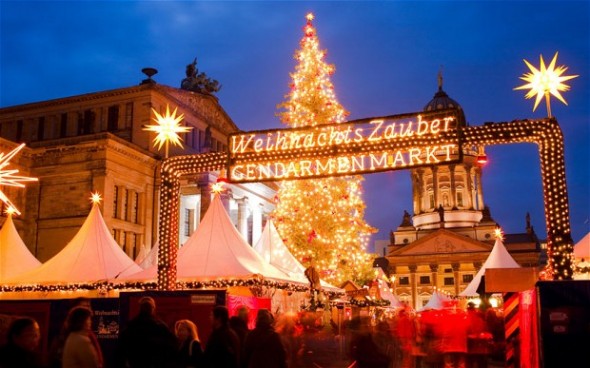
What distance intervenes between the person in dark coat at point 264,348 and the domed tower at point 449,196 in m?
74.4

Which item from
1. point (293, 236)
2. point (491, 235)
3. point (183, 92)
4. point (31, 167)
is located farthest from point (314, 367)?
point (491, 235)

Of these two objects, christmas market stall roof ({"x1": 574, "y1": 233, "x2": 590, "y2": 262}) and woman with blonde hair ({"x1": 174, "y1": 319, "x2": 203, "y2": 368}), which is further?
christmas market stall roof ({"x1": 574, "y1": 233, "x2": 590, "y2": 262})

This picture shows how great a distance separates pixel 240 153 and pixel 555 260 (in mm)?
8531

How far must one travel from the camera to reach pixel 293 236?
2933 centimetres

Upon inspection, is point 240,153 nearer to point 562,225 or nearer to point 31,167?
point 562,225

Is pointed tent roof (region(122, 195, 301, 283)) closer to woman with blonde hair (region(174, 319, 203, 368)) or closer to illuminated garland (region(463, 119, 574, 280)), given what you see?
illuminated garland (region(463, 119, 574, 280))

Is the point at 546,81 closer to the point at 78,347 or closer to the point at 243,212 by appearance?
the point at 78,347

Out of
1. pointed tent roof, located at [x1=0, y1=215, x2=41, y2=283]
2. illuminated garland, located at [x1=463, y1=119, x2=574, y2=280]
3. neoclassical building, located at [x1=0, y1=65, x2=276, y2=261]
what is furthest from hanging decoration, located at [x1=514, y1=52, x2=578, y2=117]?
neoclassical building, located at [x1=0, y1=65, x2=276, y2=261]

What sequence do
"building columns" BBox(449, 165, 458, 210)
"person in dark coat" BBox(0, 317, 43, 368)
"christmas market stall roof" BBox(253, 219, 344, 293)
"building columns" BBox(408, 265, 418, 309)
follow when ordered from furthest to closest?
"building columns" BBox(408, 265, 418, 309), "building columns" BBox(449, 165, 458, 210), "christmas market stall roof" BBox(253, 219, 344, 293), "person in dark coat" BBox(0, 317, 43, 368)

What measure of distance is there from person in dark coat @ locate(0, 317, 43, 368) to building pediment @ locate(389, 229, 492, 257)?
248 feet

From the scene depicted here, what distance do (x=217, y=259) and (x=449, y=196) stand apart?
66498 mm

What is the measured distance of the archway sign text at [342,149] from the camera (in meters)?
15.0

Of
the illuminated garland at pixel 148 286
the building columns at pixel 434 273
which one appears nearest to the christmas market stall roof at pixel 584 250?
the illuminated garland at pixel 148 286

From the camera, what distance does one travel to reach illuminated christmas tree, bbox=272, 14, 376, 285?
2864 centimetres
